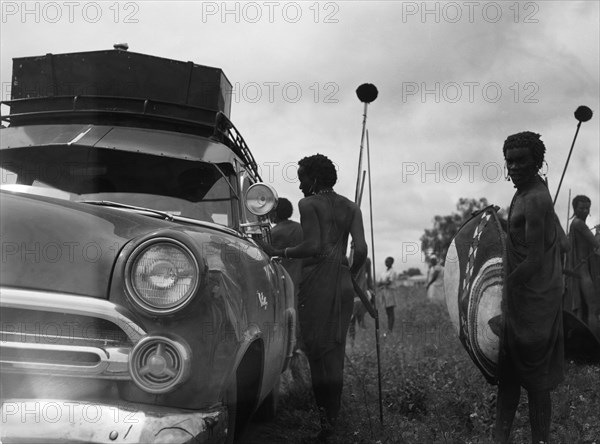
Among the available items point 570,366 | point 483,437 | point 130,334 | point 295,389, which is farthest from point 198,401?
point 570,366

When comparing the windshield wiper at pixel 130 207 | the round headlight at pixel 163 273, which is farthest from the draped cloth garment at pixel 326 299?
the round headlight at pixel 163 273

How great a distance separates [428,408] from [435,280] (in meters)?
11.2

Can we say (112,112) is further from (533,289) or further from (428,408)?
(428,408)

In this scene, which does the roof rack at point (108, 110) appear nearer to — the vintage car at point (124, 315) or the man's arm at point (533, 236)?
the vintage car at point (124, 315)

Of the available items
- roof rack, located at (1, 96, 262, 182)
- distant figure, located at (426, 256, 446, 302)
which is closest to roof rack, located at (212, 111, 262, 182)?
roof rack, located at (1, 96, 262, 182)

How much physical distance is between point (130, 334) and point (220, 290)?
381 mm

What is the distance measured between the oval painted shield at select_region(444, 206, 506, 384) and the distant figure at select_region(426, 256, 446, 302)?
11050 millimetres

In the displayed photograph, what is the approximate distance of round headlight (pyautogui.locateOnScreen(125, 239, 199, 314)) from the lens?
2.45m

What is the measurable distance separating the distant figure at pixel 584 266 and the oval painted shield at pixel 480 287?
3.72 metres

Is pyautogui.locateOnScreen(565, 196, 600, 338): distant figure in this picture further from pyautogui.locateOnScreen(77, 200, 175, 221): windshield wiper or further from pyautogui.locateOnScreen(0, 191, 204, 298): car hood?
pyautogui.locateOnScreen(0, 191, 204, 298): car hood

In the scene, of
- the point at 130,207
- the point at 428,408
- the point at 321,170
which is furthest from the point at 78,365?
the point at 428,408

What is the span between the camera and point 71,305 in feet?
7.82

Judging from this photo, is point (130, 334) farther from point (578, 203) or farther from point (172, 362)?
point (578, 203)

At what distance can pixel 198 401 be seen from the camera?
2512mm
